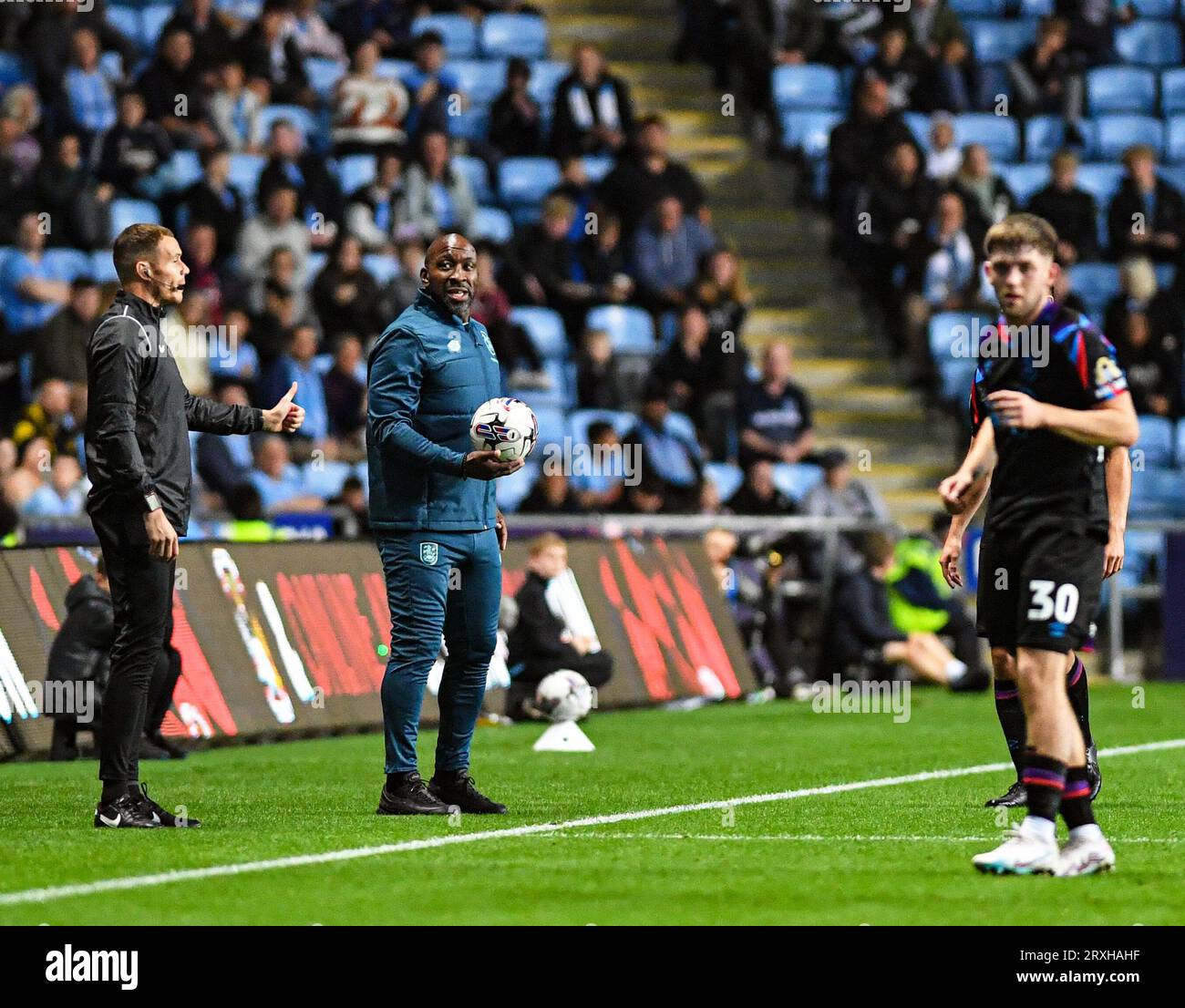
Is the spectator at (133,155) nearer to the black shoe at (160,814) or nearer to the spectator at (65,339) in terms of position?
the spectator at (65,339)

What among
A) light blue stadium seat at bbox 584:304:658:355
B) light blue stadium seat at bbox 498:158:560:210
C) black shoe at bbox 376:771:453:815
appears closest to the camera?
black shoe at bbox 376:771:453:815

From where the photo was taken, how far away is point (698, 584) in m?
18.6

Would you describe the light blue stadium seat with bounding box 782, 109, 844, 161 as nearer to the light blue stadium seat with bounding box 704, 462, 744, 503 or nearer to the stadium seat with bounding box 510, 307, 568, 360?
the stadium seat with bounding box 510, 307, 568, 360

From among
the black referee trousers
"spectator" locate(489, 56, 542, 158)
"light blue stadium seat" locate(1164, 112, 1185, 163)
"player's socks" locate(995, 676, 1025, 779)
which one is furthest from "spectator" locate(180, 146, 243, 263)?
"player's socks" locate(995, 676, 1025, 779)

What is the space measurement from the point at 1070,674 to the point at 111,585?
12.5 feet

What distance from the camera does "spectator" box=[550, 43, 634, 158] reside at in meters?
23.6

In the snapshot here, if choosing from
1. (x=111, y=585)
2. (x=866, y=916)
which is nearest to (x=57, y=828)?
(x=111, y=585)

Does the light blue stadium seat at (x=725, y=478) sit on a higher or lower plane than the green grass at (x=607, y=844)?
higher

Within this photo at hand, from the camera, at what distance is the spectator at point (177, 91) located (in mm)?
21031

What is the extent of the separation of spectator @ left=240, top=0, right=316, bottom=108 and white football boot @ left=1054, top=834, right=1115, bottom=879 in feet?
50.8

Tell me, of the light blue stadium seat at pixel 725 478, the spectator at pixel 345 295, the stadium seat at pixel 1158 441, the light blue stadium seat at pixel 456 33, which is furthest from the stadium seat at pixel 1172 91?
the spectator at pixel 345 295

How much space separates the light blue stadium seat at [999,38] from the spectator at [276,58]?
26.4ft

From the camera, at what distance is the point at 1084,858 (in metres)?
7.75
